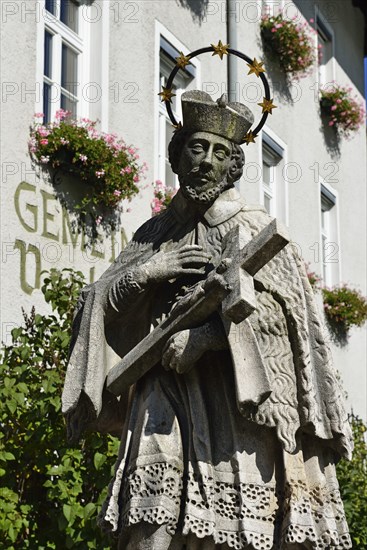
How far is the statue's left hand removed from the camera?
5.27m

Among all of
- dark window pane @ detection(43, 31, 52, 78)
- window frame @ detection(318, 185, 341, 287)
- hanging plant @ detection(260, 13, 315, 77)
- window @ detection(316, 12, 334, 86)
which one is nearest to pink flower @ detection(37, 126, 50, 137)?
dark window pane @ detection(43, 31, 52, 78)

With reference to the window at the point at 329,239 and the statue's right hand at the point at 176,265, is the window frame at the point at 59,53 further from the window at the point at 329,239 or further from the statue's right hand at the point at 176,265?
the window at the point at 329,239

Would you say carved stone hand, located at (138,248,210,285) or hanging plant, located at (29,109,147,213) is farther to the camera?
hanging plant, located at (29,109,147,213)

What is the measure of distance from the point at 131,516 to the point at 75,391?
0.58 m

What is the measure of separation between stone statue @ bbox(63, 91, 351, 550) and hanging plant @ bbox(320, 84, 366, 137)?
1259 centimetres

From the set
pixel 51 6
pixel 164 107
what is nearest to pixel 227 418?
pixel 51 6

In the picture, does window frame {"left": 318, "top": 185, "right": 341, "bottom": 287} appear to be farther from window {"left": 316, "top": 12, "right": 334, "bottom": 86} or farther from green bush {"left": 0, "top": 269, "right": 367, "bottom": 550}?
green bush {"left": 0, "top": 269, "right": 367, "bottom": 550}

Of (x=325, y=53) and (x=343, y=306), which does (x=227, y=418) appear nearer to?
(x=343, y=306)

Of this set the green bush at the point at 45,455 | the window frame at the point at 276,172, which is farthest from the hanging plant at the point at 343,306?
the green bush at the point at 45,455

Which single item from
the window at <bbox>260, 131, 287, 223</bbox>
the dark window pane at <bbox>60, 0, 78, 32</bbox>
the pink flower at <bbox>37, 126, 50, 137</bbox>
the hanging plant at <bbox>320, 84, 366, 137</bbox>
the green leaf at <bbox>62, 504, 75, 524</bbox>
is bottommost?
the green leaf at <bbox>62, 504, 75, 524</bbox>

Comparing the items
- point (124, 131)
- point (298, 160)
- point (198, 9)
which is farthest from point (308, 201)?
point (124, 131)

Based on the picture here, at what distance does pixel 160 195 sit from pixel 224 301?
742 cm

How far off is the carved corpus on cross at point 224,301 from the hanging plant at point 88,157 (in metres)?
5.43

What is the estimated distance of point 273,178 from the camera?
16.8m
